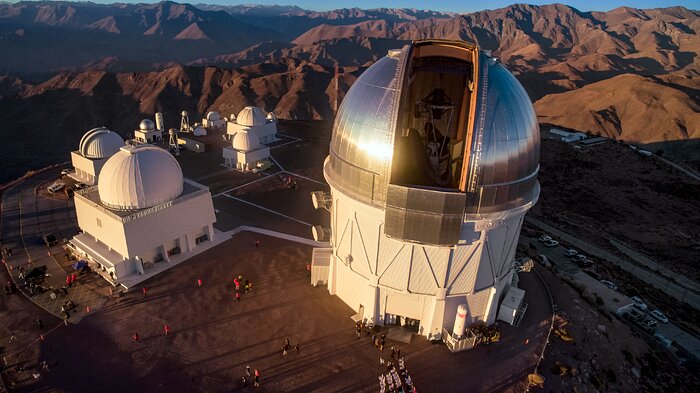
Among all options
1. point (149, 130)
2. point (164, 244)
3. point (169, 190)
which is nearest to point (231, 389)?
point (164, 244)

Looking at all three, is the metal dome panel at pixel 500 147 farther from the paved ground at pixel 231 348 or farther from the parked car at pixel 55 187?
the parked car at pixel 55 187

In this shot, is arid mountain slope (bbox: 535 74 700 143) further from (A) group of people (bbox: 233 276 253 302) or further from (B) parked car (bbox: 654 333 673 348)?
(A) group of people (bbox: 233 276 253 302)

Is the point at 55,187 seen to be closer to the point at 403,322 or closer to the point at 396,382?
the point at 403,322

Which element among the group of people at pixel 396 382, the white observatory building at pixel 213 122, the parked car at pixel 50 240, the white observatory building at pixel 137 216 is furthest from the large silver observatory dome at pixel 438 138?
the white observatory building at pixel 213 122

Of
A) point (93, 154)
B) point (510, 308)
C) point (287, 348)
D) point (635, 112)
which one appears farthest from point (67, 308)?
point (635, 112)

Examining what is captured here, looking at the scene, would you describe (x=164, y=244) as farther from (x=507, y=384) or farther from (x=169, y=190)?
(x=507, y=384)
